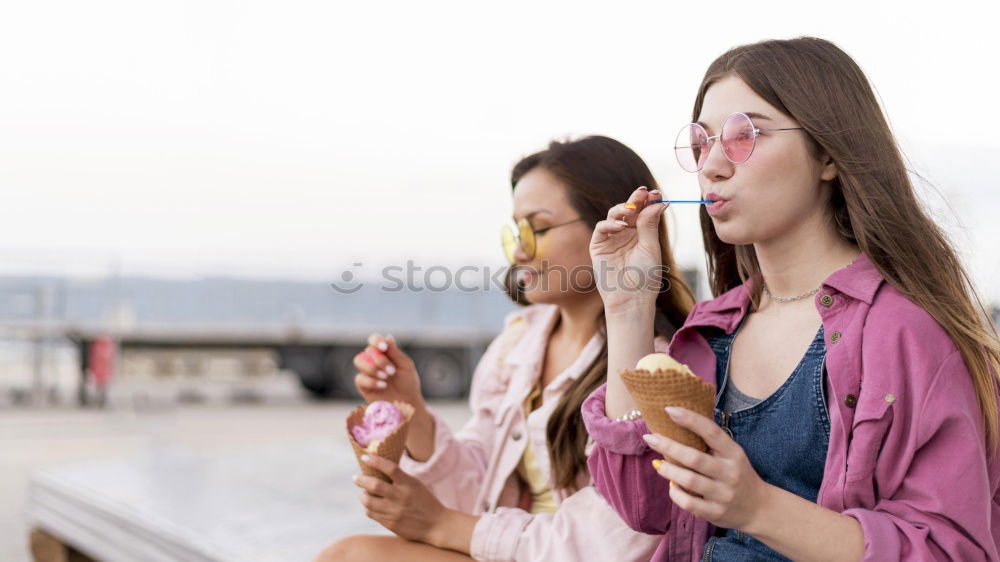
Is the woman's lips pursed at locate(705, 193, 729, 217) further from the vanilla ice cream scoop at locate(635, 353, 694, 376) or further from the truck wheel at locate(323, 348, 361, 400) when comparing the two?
the truck wheel at locate(323, 348, 361, 400)

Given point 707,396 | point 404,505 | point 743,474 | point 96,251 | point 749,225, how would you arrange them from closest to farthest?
point 743,474 → point 707,396 → point 749,225 → point 404,505 → point 96,251

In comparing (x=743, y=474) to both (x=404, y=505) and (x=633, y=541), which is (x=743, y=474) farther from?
(x=404, y=505)

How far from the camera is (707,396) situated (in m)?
1.47

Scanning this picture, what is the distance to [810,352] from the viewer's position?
1.64 metres

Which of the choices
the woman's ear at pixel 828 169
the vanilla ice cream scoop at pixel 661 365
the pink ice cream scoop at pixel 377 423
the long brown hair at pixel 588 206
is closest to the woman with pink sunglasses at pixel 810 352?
the woman's ear at pixel 828 169

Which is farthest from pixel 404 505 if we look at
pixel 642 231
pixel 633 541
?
pixel 642 231

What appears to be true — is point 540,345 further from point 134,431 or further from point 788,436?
point 134,431

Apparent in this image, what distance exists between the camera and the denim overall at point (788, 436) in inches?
63.4

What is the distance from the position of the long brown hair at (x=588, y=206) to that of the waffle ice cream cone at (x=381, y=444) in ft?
1.15

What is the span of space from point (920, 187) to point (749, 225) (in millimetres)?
321

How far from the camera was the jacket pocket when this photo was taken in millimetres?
1466

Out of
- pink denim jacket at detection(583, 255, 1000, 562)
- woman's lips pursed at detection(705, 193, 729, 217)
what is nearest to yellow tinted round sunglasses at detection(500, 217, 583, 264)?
woman's lips pursed at detection(705, 193, 729, 217)

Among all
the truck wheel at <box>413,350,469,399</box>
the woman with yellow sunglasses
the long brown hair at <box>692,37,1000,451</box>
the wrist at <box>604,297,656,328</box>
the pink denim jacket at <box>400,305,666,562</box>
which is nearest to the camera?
the long brown hair at <box>692,37,1000,451</box>

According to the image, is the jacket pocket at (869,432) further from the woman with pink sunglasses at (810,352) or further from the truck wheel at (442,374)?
the truck wheel at (442,374)
